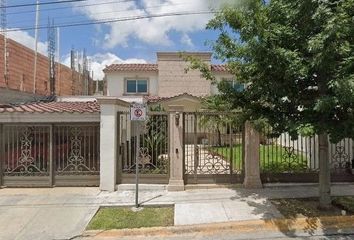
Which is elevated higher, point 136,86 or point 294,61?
point 136,86

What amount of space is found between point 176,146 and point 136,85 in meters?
19.2

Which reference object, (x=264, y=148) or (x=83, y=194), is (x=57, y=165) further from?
(x=264, y=148)

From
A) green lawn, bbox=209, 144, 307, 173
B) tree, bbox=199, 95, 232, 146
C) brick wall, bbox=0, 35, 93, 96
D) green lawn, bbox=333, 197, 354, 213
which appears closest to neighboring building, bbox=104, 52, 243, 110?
brick wall, bbox=0, 35, 93, 96

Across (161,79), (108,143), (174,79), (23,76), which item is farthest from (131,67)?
(108,143)

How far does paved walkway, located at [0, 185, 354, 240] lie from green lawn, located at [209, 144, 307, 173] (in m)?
0.70

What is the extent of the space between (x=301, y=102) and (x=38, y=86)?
19.6 metres

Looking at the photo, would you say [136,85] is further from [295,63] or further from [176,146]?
[295,63]

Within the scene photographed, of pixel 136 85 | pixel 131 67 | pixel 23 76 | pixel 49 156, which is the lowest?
pixel 49 156

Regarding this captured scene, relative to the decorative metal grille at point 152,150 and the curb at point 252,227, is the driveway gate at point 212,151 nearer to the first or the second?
the decorative metal grille at point 152,150

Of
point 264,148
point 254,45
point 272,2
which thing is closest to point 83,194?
point 264,148

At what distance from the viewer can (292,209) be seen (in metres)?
8.80

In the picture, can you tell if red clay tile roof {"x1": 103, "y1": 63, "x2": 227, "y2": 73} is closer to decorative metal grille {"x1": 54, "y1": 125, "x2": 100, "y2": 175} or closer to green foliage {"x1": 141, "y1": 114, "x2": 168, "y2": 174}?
green foliage {"x1": 141, "y1": 114, "x2": 168, "y2": 174}

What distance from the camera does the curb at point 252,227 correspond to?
25.4ft

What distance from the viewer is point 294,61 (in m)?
7.36
